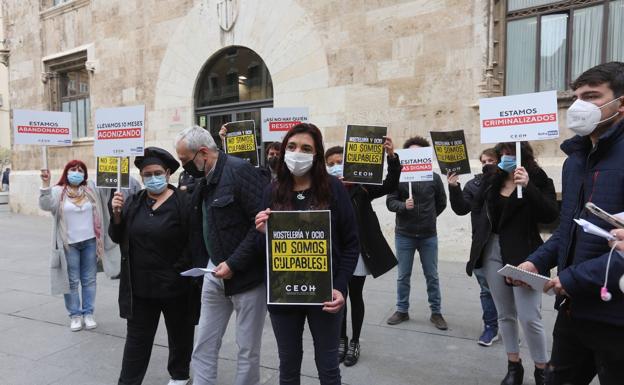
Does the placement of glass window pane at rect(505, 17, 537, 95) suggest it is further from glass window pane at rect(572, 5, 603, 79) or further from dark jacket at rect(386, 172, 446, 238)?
dark jacket at rect(386, 172, 446, 238)

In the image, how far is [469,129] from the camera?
7.47m

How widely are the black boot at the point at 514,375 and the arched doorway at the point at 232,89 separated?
795 centimetres

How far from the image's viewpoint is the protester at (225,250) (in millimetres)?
2898

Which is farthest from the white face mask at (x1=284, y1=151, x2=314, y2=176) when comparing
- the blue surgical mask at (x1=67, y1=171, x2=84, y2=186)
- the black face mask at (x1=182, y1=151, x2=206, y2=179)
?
the blue surgical mask at (x1=67, y1=171, x2=84, y2=186)

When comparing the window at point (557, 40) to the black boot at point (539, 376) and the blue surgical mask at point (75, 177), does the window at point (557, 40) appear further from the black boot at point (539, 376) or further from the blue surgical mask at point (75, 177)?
the blue surgical mask at point (75, 177)

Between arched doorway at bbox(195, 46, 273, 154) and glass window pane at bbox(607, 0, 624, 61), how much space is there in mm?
6404

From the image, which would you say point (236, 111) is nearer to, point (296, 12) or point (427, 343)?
point (296, 12)

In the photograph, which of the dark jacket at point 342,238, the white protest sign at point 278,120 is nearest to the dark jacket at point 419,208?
→ the white protest sign at point 278,120

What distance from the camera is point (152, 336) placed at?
3338 millimetres

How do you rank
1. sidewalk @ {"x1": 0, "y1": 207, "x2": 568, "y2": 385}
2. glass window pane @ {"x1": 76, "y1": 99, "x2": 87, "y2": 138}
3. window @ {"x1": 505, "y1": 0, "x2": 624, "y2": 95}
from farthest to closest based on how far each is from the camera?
→ glass window pane @ {"x1": 76, "y1": 99, "x2": 87, "y2": 138}, window @ {"x1": 505, "y1": 0, "x2": 624, "y2": 95}, sidewalk @ {"x1": 0, "y1": 207, "x2": 568, "y2": 385}

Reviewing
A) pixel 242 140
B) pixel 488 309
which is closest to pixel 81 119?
pixel 242 140

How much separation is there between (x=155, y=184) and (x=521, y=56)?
6564mm

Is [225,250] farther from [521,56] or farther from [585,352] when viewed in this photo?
A: [521,56]

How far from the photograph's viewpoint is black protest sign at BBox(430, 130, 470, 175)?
15.2 ft
